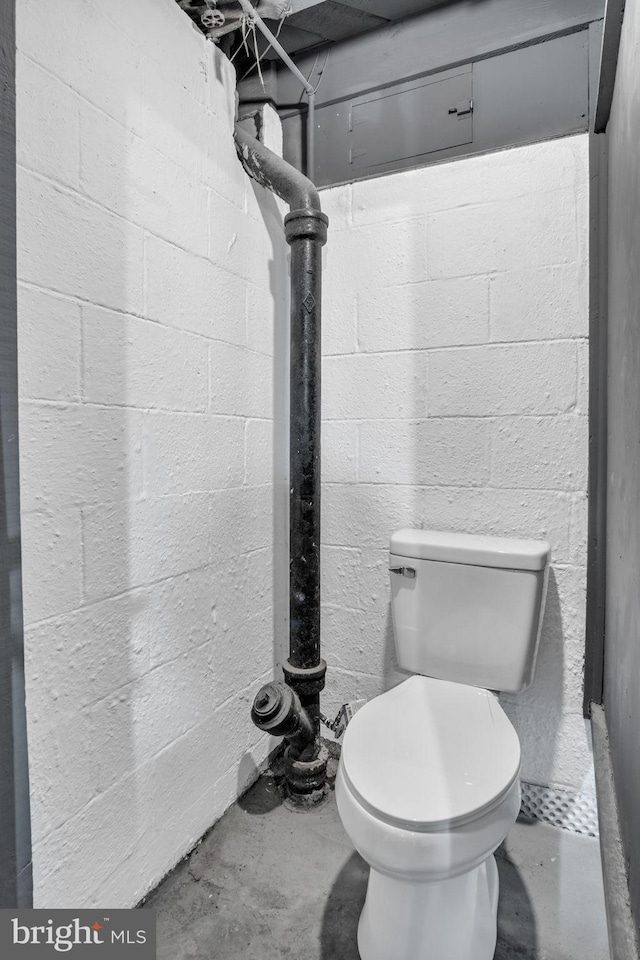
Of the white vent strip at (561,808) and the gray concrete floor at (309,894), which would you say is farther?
the white vent strip at (561,808)

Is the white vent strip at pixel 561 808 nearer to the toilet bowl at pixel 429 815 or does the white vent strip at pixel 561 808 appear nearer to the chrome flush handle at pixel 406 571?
the toilet bowl at pixel 429 815

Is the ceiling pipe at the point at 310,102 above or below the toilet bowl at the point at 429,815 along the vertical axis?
above

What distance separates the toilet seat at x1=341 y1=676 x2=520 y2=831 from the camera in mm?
919

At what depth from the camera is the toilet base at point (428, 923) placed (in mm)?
1033

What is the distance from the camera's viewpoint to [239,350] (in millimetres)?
1523

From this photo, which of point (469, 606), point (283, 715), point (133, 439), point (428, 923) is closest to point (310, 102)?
point (133, 439)

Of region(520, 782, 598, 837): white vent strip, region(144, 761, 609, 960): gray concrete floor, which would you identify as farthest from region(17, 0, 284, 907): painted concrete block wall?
region(520, 782, 598, 837): white vent strip

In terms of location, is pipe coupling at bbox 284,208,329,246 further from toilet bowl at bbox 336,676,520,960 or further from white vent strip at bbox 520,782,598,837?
white vent strip at bbox 520,782,598,837

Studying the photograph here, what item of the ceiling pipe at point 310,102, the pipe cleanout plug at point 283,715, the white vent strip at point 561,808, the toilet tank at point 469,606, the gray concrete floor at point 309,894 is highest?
the ceiling pipe at point 310,102

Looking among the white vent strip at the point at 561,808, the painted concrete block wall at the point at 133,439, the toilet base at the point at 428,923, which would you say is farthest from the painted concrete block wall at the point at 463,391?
the toilet base at the point at 428,923

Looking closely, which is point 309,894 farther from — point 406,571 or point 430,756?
point 406,571

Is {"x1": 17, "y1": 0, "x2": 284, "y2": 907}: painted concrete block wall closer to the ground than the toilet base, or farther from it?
farther from it

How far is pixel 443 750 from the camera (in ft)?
3.47

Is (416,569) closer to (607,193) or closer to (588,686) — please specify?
(588,686)
